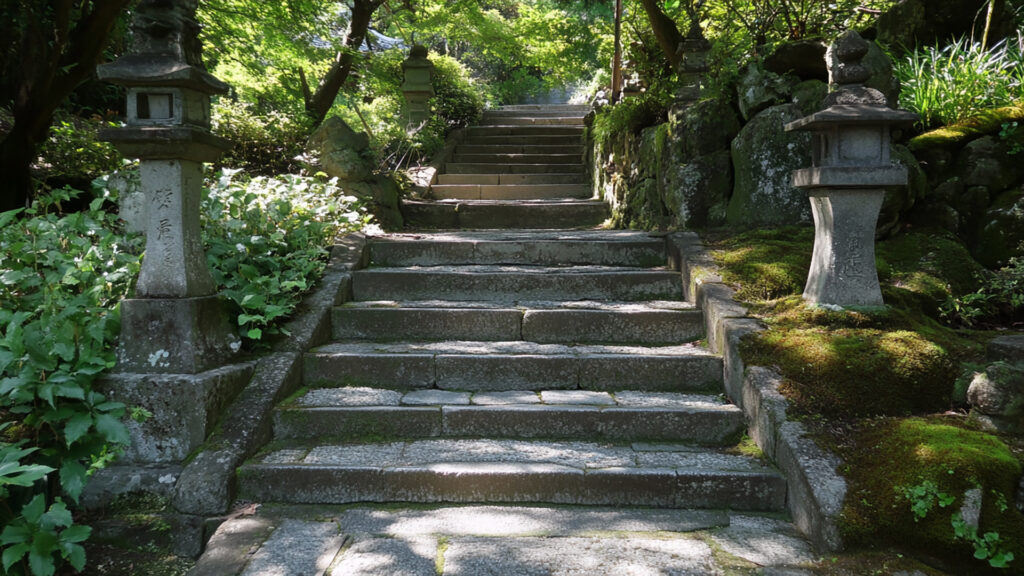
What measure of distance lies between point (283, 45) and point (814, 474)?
8878 mm

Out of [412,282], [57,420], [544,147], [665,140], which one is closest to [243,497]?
[57,420]

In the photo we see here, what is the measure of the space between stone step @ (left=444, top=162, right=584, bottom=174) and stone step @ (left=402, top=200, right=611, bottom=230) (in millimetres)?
2347

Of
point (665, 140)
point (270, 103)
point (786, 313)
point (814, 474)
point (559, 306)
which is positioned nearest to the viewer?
point (814, 474)

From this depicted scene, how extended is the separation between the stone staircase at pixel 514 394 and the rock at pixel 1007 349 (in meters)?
1.19

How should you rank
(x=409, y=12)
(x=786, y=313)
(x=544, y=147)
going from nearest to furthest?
(x=786, y=313) < (x=544, y=147) < (x=409, y=12)

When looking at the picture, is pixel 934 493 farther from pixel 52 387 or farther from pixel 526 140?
pixel 526 140

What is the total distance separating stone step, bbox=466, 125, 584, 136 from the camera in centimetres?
1112

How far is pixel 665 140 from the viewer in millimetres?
5570

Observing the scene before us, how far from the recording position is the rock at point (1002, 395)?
269 centimetres

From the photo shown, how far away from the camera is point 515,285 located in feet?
15.0

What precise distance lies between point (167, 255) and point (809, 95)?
15.1 feet

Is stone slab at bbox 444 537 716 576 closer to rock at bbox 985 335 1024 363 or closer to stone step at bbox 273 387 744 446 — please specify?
stone step at bbox 273 387 744 446

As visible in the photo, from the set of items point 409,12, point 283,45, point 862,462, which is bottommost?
point 862,462

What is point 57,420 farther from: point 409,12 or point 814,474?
point 409,12
